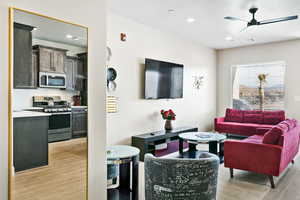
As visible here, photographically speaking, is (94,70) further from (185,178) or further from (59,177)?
(185,178)

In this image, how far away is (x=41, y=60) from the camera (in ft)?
5.77

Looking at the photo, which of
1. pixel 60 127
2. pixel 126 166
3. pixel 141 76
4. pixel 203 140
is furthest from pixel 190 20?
pixel 60 127

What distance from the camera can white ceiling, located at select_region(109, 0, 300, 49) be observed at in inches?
154

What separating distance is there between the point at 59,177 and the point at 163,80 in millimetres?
3905

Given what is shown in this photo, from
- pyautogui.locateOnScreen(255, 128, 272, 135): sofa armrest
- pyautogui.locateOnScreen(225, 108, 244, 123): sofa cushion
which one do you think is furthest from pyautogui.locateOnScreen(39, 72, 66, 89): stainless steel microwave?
pyautogui.locateOnScreen(225, 108, 244, 123): sofa cushion

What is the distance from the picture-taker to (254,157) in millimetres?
3230

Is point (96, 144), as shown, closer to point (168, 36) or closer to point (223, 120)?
point (168, 36)

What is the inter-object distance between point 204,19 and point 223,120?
11.2 ft

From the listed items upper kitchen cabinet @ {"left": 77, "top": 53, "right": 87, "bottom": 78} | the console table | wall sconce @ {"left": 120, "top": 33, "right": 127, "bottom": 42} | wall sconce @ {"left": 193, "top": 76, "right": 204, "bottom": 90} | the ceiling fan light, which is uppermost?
the ceiling fan light

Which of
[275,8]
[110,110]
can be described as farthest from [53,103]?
[275,8]

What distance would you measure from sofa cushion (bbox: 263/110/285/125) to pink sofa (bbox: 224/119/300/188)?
2996mm

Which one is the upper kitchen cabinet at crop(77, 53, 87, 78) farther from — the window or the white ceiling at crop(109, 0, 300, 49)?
the window

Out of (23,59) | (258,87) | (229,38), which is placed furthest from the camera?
(258,87)

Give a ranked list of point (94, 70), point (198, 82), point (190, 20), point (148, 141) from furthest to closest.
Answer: point (198, 82), point (190, 20), point (148, 141), point (94, 70)
